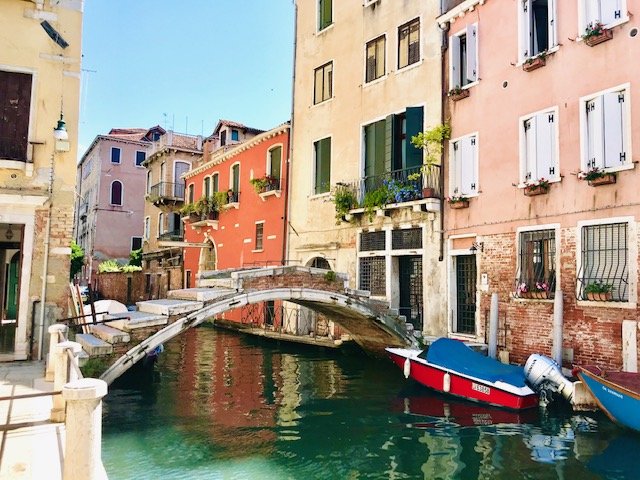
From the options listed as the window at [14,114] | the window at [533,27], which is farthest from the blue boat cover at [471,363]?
the window at [14,114]

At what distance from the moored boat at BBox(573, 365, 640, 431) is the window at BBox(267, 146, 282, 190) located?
11.5 m

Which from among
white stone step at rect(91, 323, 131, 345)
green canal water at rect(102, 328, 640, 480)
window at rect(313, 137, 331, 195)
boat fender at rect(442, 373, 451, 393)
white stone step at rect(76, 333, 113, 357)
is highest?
window at rect(313, 137, 331, 195)

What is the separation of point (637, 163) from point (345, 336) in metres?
8.46

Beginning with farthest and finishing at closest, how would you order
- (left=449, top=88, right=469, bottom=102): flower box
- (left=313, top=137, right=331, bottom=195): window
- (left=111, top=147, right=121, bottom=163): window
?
(left=111, top=147, right=121, bottom=163): window, (left=313, top=137, right=331, bottom=195): window, (left=449, top=88, right=469, bottom=102): flower box

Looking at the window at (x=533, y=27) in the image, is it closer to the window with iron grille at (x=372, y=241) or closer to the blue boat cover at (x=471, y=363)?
the window with iron grille at (x=372, y=241)

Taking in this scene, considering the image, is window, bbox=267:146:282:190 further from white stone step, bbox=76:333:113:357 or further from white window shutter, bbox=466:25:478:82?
white stone step, bbox=76:333:113:357

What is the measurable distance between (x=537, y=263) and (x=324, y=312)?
5387mm

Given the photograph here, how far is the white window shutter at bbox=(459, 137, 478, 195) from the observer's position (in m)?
11.4

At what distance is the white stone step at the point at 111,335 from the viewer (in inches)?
337

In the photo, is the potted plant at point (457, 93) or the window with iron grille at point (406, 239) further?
the window with iron grille at point (406, 239)

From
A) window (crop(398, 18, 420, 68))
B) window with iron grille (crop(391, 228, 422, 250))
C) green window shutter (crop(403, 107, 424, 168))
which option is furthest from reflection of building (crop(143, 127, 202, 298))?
green window shutter (crop(403, 107, 424, 168))

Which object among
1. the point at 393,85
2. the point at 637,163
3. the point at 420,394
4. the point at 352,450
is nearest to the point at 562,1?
the point at 637,163

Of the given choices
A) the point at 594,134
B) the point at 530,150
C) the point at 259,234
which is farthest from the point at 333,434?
the point at 259,234

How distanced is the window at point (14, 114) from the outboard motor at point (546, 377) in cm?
892
